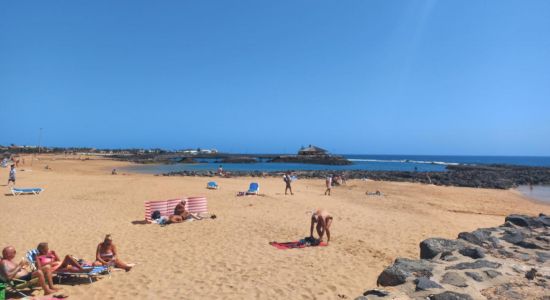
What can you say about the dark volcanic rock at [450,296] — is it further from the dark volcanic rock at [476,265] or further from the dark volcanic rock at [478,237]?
the dark volcanic rock at [478,237]

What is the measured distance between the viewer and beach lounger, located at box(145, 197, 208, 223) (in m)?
12.6

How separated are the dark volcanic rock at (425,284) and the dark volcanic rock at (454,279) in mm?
217

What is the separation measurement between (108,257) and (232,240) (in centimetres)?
326

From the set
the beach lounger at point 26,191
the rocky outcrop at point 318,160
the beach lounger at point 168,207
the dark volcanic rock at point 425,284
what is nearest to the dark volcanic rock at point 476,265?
the dark volcanic rock at point 425,284

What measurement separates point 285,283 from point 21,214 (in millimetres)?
10692

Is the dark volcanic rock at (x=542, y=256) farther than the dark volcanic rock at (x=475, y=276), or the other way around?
the dark volcanic rock at (x=542, y=256)

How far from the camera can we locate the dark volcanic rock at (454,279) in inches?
208

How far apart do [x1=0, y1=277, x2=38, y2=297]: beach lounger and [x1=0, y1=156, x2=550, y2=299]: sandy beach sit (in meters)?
0.19

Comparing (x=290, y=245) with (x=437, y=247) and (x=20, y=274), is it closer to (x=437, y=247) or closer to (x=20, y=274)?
(x=437, y=247)

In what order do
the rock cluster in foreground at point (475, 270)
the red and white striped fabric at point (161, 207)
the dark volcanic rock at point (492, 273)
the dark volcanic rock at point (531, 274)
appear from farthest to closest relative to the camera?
the red and white striped fabric at point (161, 207) → the dark volcanic rock at point (492, 273) → the dark volcanic rock at point (531, 274) → the rock cluster in foreground at point (475, 270)

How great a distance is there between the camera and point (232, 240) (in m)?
10.1

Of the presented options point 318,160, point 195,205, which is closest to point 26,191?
point 195,205

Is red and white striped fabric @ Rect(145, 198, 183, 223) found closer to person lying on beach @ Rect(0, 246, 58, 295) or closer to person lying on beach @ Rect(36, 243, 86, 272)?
person lying on beach @ Rect(36, 243, 86, 272)

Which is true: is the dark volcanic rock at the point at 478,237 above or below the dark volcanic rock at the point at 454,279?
above
